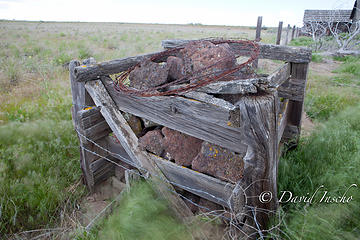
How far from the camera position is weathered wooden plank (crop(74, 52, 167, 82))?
2.57 metres

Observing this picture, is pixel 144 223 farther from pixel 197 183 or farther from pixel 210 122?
pixel 210 122

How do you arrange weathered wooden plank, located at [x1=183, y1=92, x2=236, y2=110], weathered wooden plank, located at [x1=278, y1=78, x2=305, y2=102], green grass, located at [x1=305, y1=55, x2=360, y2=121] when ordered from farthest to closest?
green grass, located at [x1=305, y1=55, x2=360, y2=121] < weathered wooden plank, located at [x1=278, y1=78, x2=305, y2=102] < weathered wooden plank, located at [x1=183, y1=92, x2=236, y2=110]

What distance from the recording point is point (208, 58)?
2.61 meters

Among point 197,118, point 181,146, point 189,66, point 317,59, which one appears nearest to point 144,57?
point 189,66

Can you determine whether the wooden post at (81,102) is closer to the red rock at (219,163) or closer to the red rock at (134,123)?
the red rock at (134,123)

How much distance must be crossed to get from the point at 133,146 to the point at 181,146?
55 cm

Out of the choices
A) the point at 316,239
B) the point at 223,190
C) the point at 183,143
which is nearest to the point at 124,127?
the point at 183,143

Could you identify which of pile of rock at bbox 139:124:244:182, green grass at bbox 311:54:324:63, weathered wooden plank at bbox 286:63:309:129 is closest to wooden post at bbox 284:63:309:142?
weathered wooden plank at bbox 286:63:309:129

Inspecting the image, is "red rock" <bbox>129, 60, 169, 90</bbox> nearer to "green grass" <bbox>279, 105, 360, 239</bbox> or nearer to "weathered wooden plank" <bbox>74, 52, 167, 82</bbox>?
"weathered wooden plank" <bbox>74, 52, 167, 82</bbox>

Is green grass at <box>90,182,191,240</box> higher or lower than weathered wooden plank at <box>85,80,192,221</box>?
lower

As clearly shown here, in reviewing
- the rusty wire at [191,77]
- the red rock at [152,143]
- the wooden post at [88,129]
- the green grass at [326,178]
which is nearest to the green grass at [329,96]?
the green grass at [326,178]

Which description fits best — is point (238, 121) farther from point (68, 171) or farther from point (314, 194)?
point (68, 171)

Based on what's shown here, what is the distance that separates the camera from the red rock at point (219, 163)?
2.25 meters

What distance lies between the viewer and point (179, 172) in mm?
2404
